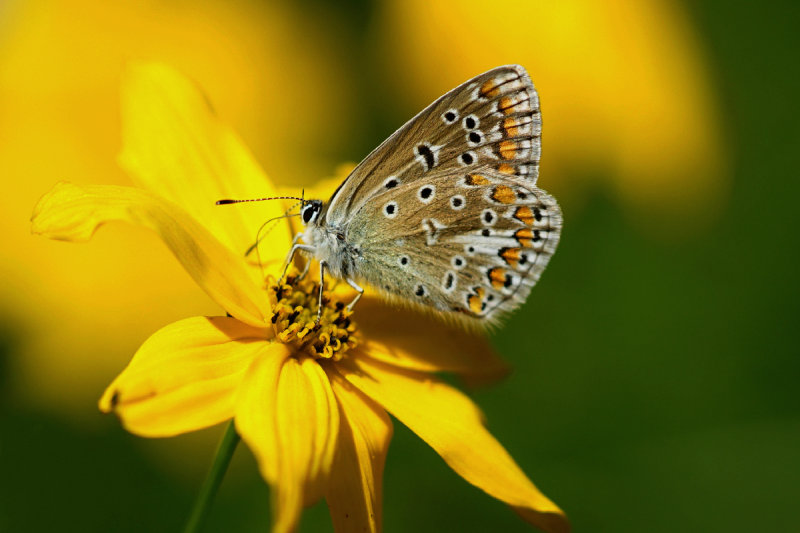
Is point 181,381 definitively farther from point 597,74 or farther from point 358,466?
point 597,74

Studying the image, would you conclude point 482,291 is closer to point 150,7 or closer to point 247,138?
point 247,138

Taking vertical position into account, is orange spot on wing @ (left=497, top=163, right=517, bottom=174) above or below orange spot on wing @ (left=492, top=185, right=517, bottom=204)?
above

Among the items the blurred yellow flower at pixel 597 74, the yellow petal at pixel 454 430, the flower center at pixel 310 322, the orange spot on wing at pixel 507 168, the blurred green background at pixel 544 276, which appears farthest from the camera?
the blurred yellow flower at pixel 597 74

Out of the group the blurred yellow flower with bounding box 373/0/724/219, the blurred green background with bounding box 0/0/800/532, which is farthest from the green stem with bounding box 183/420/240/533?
the blurred yellow flower with bounding box 373/0/724/219

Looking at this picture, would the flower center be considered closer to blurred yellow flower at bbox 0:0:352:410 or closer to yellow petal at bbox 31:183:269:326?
yellow petal at bbox 31:183:269:326

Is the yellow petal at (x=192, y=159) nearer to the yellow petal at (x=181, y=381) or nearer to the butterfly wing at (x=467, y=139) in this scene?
the butterfly wing at (x=467, y=139)

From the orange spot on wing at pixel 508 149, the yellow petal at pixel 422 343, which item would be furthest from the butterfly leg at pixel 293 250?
the orange spot on wing at pixel 508 149

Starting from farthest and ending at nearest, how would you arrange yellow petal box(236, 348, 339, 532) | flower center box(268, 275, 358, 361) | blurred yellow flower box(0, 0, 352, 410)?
blurred yellow flower box(0, 0, 352, 410) → flower center box(268, 275, 358, 361) → yellow petal box(236, 348, 339, 532)
